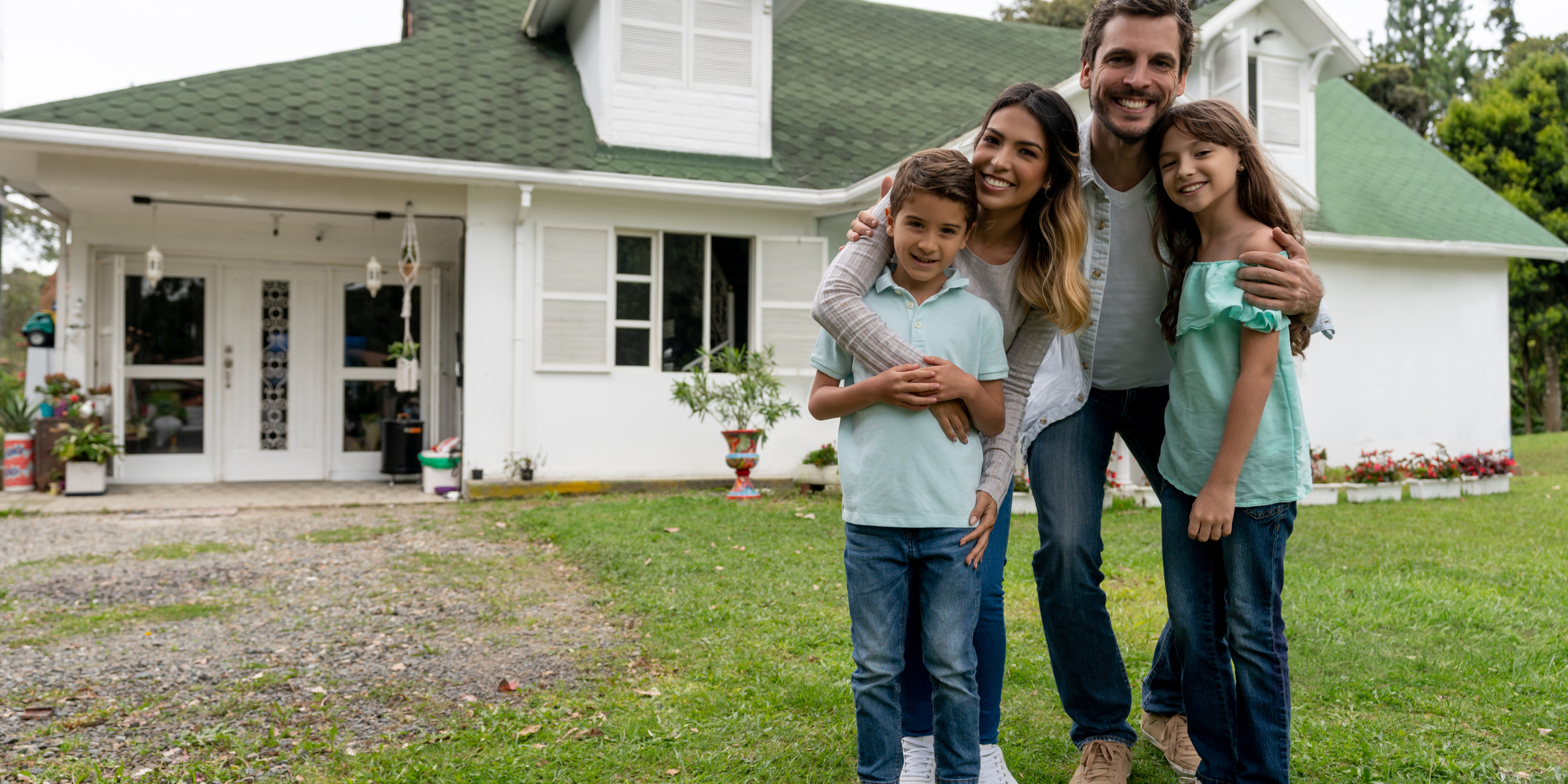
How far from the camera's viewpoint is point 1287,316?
2117mm

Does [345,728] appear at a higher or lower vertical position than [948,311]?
lower

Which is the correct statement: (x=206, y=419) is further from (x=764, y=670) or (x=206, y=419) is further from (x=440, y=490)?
(x=764, y=670)

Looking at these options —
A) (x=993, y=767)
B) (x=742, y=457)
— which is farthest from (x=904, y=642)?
(x=742, y=457)

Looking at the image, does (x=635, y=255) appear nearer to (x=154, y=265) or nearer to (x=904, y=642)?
(x=154, y=265)

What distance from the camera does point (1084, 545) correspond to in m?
2.38

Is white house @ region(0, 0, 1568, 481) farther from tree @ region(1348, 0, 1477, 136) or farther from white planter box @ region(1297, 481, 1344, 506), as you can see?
tree @ region(1348, 0, 1477, 136)

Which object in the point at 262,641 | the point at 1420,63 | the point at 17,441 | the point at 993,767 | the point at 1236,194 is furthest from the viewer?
the point at 1420,63

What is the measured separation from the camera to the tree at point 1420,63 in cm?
2544

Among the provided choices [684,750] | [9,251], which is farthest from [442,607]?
[9,251]

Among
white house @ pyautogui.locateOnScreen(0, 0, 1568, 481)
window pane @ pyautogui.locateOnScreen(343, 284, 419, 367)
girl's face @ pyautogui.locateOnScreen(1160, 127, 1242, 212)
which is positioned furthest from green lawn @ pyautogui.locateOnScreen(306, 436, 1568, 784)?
window pane @ pyautogui.locateOnScreen(343, 284, 419, 367)

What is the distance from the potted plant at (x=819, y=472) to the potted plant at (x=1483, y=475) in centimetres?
523

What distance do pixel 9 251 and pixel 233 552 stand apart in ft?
115

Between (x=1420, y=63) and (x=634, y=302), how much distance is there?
1294 inches

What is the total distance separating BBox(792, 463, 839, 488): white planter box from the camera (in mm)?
8523
